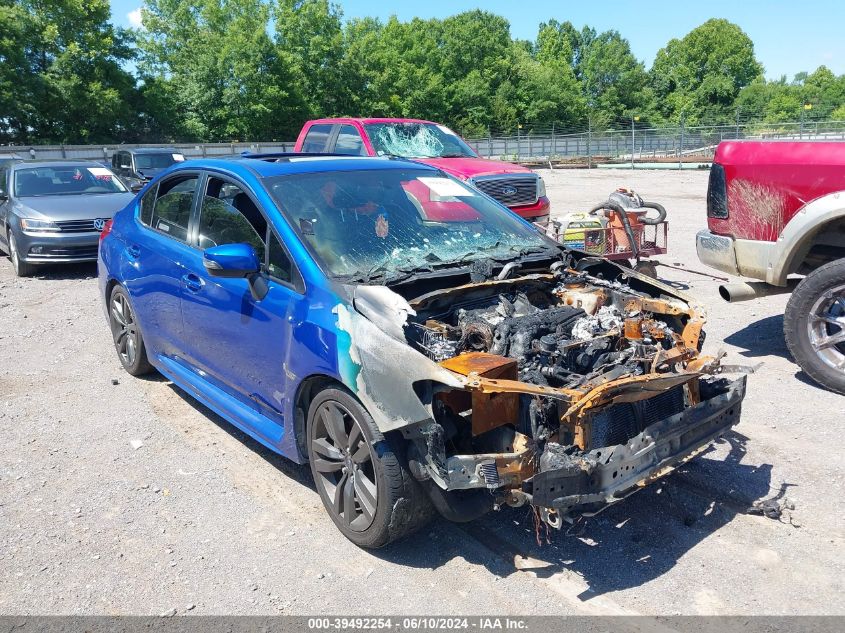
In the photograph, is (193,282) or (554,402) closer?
(554,402)

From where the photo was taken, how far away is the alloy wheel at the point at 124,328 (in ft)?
19.3

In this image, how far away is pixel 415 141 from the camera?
38.4 feet

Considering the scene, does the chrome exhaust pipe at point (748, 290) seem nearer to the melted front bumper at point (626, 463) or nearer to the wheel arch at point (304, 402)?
the melted front bumper at point (626, 463)

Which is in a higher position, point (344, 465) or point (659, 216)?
point (659, 216)

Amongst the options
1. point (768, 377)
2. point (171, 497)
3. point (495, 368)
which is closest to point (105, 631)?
point (171, 497)

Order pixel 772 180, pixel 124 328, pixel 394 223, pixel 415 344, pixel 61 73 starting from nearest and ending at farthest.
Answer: pixel 415 344 → pixel 394 223 → pixel 772 180 → pixel 124 328 → pixel 61 73

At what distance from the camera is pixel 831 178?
5.48m

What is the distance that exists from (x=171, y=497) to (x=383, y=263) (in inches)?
72.7

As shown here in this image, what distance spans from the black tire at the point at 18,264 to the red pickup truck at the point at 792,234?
9656 millimetres

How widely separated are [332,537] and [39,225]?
29.3 ft

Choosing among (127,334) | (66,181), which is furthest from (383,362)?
(66,181)

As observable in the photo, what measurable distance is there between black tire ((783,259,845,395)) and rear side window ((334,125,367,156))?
718 centimetres

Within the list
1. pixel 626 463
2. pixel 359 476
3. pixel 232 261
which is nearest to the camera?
pixel 626 463

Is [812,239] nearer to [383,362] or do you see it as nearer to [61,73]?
[383,362]
